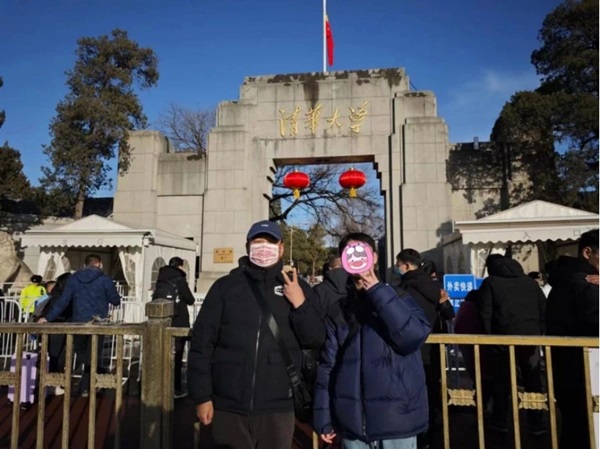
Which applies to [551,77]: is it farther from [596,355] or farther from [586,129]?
[596,355]

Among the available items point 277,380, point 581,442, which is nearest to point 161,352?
point 277,380

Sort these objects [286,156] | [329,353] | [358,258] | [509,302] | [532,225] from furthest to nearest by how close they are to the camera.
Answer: [286,156], [532,225], [509,302], [329,353], [358,258]

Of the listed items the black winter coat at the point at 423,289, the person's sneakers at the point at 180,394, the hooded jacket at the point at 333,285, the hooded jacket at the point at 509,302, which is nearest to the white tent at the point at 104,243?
the person's sneakers at the point at 180,394

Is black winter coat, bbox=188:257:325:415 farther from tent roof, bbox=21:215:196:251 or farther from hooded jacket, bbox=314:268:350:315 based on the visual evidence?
tent roof, bbox=21:215:196:251

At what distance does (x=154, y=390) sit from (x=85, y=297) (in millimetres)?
2802

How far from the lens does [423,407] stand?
2027mm

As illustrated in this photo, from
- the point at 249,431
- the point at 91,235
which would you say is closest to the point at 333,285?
the point at 249,431

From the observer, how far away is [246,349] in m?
2.23

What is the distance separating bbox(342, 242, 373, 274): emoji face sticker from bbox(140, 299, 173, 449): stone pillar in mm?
1608

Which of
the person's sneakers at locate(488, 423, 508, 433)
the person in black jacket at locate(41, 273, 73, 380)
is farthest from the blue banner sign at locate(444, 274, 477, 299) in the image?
the person in black jacket at locate(41, 273, 73, 380)

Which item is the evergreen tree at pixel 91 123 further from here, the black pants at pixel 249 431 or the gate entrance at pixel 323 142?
the black pants at pixel 249 431

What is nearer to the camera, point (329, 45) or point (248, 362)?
point (248, 362)

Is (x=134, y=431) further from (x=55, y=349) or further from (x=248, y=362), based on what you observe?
(x=248, y=362)

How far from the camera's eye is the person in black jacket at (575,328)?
8.78ft
